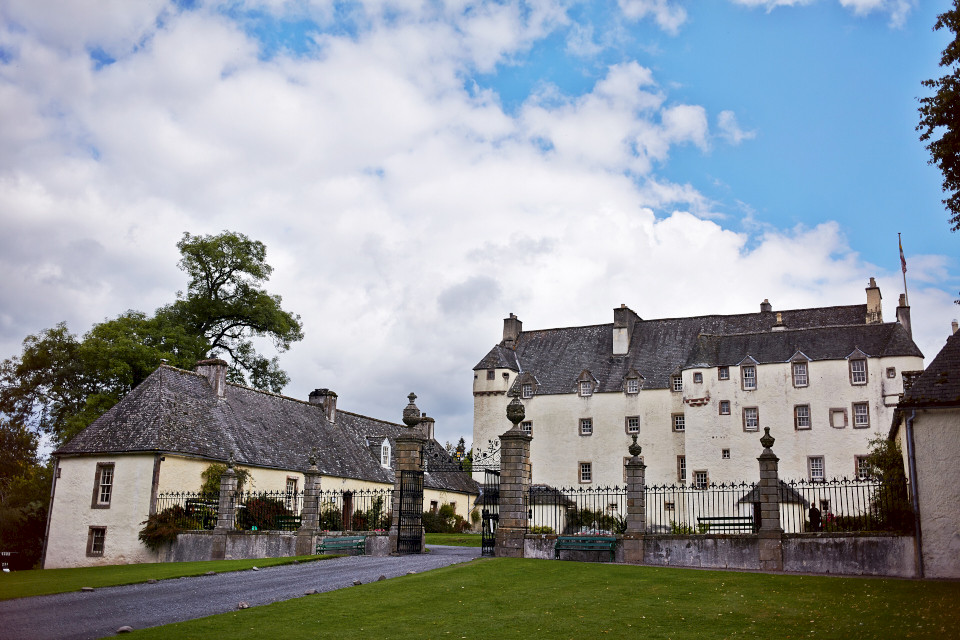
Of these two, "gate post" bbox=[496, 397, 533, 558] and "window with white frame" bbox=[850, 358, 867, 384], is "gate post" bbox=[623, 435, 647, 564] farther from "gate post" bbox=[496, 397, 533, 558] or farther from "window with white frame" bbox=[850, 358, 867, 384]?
"window with white frame" bbox=[850, 358, 867, 384]

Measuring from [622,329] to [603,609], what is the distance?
137ft

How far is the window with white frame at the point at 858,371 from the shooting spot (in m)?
43.3

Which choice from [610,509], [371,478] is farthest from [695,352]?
[371,478]

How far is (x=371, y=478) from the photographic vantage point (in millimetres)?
41500

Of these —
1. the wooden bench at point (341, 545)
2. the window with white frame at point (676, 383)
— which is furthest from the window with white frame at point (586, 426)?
the wooden bench at point (341, 545)

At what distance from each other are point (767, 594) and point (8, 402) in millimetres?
38258

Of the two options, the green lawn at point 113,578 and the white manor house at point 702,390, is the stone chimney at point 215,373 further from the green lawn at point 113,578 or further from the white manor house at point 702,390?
the white manor house at point 702,390

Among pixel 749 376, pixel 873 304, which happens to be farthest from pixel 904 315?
pixel 749 376

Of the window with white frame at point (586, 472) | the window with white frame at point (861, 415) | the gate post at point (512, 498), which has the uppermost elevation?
the window with white frame at point (861, 415)

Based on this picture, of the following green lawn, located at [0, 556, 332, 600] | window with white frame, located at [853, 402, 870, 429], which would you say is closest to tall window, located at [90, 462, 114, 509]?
green lawn, located at [0, 556, 332, 600]

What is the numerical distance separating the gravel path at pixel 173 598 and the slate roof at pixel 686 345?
2998cm

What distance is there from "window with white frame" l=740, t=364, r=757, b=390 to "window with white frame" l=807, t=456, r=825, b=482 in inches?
189

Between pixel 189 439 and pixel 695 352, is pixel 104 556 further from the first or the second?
pixel 695 352

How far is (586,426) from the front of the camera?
52.2m
